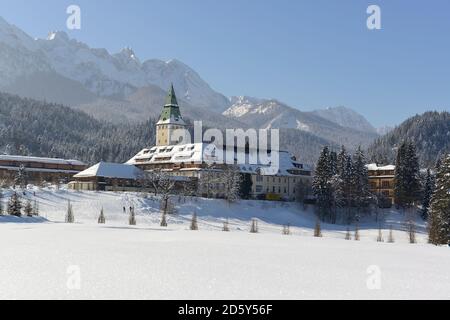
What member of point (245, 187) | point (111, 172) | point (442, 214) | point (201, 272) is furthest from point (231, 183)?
point (201, 272)

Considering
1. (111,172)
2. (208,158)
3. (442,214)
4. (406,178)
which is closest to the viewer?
(442,214)

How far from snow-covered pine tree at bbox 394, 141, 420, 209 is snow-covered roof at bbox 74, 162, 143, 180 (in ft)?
149

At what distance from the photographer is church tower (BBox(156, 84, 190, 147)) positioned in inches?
5320

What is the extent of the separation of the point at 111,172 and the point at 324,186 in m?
36.8

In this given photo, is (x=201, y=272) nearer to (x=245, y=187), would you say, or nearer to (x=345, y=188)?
(x=345, y=188)

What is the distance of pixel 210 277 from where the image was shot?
1411 centimetres

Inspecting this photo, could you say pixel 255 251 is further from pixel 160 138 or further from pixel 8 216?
pixel 160 138

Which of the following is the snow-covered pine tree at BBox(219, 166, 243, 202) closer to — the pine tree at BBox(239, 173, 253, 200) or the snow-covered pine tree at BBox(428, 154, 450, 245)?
the pine tree at BBox(239, 173, 253, 200)

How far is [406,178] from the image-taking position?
93000 millimetres

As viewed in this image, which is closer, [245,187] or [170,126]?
[245,187]

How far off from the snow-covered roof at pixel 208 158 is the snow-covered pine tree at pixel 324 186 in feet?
58.9

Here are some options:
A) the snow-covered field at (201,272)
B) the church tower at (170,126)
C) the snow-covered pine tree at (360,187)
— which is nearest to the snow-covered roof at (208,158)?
the church tower at (170,126)

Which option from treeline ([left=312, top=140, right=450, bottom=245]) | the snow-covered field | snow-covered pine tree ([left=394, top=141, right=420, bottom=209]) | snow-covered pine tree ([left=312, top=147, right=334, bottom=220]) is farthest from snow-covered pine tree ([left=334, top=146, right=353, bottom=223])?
the snow-covered field

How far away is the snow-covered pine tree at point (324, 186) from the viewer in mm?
87375
